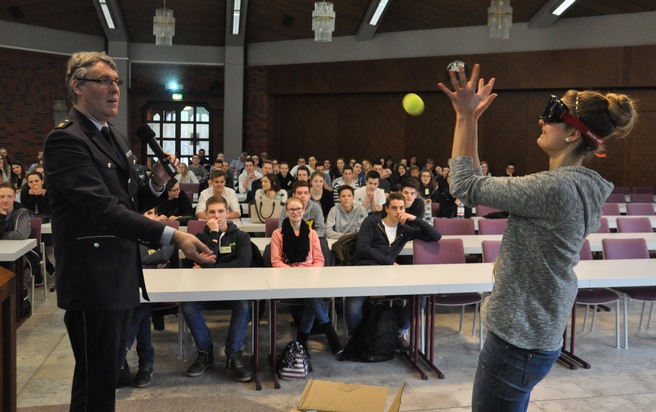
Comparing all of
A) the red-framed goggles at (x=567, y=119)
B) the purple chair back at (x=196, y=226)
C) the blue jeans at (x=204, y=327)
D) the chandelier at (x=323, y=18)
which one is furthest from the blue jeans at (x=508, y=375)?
the chandelier at (x=323, y=18)

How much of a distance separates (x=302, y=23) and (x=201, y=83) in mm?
3419

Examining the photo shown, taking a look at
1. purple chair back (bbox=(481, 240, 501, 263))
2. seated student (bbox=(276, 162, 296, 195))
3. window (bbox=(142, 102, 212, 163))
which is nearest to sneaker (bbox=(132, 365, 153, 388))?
purple chair back (bbox=(481, 240, 501, 263))

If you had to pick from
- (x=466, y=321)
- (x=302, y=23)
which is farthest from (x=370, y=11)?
(x=466, y=321)

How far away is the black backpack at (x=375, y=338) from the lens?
15.8 ft

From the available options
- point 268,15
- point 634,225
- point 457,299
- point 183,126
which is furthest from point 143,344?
point 183,126

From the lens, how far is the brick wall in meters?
15.6

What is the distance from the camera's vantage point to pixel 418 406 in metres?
4.04

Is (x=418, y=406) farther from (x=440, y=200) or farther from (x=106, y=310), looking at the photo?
(x=440, y=200)

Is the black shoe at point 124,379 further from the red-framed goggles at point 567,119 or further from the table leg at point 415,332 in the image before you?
the red-framed goggles at point 567,119

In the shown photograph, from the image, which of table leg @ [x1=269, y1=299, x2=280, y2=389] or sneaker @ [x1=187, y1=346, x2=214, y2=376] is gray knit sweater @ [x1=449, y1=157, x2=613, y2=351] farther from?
sneaker @ [x1=187, y1=346, x2=214, y2=376]

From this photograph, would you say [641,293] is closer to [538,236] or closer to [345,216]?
[345,216]

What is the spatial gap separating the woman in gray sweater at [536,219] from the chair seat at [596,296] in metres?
3.57

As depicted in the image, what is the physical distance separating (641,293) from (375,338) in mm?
2290

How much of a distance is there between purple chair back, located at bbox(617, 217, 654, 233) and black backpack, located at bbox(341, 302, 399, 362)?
11.8 feet
